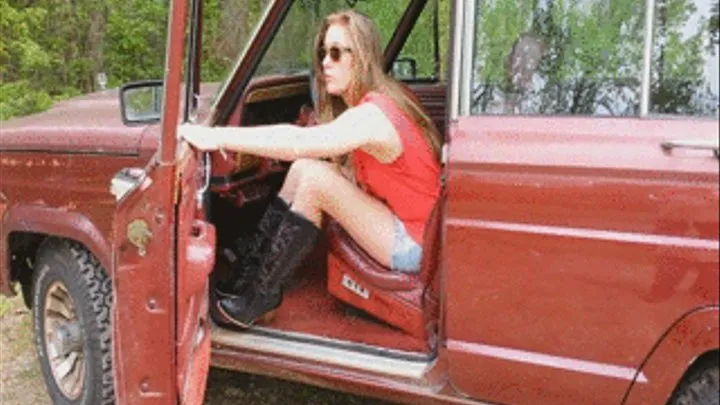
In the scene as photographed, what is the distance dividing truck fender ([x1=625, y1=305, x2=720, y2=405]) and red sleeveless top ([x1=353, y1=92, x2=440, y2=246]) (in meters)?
0.96

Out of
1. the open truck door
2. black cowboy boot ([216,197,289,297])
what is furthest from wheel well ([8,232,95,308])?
the open truck door

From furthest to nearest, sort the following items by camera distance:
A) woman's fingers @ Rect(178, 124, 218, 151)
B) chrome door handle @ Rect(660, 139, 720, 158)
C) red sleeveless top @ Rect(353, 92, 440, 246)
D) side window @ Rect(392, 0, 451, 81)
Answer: side window @ Rect(392, 0, 451, 81) < red sleeveless top @ Rect(353, 92, 440, 246) < woman's fingers @ Rect(178, 124, 218, 151) < chrome door handle @ Rect(660, 139, 720, 158)

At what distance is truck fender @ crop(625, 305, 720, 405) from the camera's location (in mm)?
2572

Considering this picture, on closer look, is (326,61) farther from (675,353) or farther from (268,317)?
(675,353)

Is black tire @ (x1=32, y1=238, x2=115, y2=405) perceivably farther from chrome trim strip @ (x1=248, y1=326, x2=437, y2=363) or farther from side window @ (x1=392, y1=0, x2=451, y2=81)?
side window @ (x1=392, y1=0, x2=451, y2=81)

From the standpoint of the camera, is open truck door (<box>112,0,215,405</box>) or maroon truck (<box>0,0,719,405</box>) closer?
maroon truck (<box>0,0,719,405</box>)

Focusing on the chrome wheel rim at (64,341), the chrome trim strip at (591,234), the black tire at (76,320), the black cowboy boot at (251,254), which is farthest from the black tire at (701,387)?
the chrome wheel rim at (64,341)

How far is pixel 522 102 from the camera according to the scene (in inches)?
116

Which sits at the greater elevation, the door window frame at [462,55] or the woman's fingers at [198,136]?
the door window frame at [462,55]

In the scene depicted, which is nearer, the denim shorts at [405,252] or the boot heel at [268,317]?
the denim shorts at [405,252]

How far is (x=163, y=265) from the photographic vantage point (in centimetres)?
297

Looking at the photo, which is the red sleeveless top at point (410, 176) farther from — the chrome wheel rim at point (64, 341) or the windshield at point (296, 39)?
the chrome wheel rim at point (64, 341)

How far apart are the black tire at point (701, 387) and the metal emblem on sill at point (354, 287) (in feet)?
3.83

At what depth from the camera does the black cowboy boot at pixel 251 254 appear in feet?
11.8
